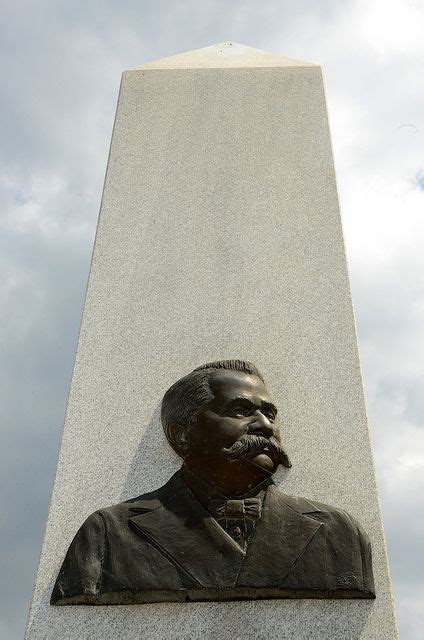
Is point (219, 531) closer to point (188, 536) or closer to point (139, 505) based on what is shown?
point (188, 536)

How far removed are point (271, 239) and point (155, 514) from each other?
230 cm

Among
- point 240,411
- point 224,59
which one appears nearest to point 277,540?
point 240,411

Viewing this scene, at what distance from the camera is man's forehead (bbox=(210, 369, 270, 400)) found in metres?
3.53

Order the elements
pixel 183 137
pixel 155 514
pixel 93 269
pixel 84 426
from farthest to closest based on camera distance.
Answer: pixel 183 137, pixel 93 269, pixel 84 426, pixel 155 514

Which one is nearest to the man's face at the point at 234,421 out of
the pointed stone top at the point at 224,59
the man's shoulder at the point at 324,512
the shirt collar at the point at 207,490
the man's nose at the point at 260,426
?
the man's nose at the point at 260,426

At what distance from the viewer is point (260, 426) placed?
136 inches

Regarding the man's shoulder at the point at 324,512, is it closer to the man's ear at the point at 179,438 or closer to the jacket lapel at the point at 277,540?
the jacket lapel at the point at 277,540

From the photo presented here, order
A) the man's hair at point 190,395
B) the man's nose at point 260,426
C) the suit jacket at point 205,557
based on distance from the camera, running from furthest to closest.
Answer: the man's hair at point 190,395, the man's nose at point 260,426, the suit jacket at point 205,557

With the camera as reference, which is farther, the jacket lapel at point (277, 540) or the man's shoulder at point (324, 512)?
the man's shoulder at point (324, 512)

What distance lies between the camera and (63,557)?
3436mm

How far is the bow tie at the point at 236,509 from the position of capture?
3.33m

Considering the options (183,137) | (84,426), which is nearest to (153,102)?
(183,137)

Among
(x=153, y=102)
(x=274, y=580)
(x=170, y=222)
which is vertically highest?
(x=153, y=102)

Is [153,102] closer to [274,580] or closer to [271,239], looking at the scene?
[271,239]
